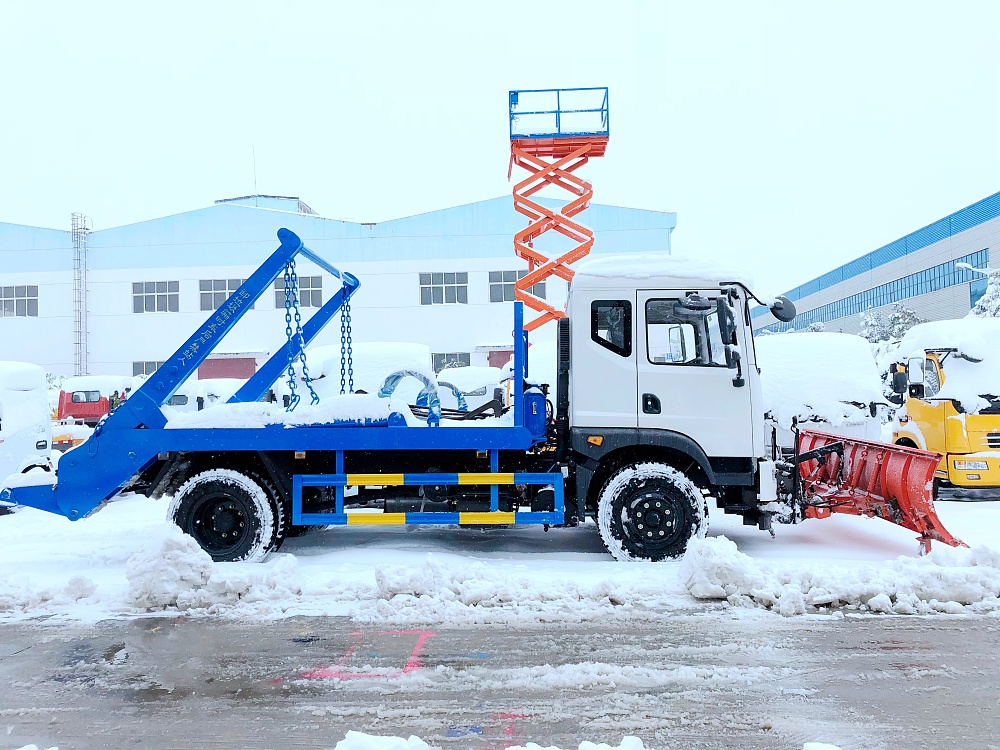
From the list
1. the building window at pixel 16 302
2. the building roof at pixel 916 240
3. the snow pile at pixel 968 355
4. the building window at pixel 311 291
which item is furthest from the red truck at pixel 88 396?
the building roof at pixel 916 240

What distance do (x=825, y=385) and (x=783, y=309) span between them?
6736mm

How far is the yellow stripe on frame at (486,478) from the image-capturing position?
6434 mm

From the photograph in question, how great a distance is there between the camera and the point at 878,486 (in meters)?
6.74

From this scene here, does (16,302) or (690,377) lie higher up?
(16,302)

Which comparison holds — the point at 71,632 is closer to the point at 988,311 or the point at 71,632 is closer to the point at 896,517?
the point at 896,517

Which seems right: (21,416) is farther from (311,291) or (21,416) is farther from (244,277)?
(244,277)

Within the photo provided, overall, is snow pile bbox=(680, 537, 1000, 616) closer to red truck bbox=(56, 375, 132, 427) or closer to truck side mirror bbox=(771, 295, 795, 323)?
truck side mirror bbox=(771, 295, 795, 323)

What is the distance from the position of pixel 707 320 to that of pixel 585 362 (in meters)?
1.12

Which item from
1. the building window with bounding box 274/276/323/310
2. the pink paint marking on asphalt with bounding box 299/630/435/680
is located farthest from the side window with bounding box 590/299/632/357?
the building window with bounding box 274/276/323/310

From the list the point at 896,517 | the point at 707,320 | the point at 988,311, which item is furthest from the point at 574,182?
the point at 988,311

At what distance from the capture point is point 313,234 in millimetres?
31703

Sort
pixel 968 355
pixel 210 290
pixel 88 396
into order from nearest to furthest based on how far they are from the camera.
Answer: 1. pixel 968 355
2. pixel 88 396
3. pixel 210 290

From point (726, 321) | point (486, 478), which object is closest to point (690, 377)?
Result: point (726, 321)

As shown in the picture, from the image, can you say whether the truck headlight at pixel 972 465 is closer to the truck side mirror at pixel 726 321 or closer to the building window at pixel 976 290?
the truck side mirror at pixel 726 321
